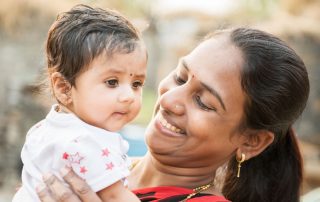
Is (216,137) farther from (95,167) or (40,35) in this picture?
(40,35)

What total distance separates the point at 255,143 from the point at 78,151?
3.19 feet

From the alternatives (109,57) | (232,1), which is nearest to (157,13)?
(232,1)

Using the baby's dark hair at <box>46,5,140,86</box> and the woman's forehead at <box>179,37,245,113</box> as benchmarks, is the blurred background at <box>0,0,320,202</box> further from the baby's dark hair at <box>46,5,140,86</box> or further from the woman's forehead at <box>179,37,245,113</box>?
the baby's dark hair at <box>46,5,140,86</box>

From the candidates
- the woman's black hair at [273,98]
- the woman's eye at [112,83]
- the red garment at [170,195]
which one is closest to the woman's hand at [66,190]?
the woman's eye at [112,83]

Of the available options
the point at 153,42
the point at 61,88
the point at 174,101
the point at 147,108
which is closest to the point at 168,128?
the point at 174,101

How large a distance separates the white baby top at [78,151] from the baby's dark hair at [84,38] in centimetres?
16

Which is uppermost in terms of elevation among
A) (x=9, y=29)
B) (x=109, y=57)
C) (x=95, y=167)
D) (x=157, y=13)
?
(x=109, y=57)

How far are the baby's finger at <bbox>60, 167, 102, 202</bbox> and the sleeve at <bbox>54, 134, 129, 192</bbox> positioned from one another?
2 centimetres

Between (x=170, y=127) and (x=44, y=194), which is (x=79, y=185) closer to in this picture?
(x=44, y=194)

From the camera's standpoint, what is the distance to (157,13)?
395 inches

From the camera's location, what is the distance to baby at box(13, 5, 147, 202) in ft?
6.48

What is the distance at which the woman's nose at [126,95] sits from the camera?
6.75 feet

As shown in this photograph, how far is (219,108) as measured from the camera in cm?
245

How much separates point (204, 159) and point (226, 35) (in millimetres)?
542
